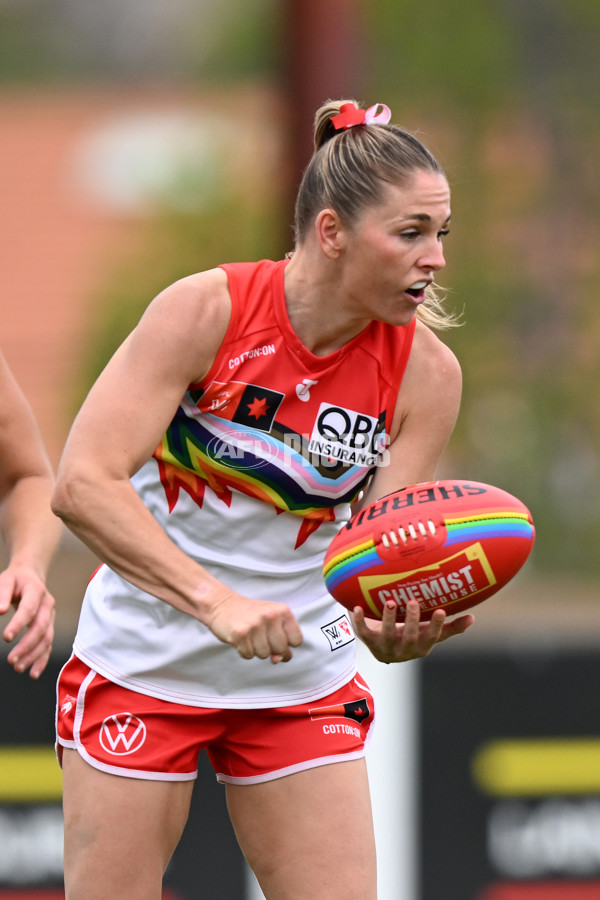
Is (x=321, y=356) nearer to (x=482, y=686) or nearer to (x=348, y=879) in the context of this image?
(x=348, y=879)

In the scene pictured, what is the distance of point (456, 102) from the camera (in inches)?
383

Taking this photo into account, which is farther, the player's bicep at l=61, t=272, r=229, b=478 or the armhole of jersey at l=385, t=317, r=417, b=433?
the armhole of jersey at l=385, t=317, r=417, b=433

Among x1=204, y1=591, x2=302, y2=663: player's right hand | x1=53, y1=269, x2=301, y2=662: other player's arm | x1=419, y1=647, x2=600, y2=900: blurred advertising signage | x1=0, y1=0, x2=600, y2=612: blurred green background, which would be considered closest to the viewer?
x1=204, y1=591, x2=302, y2=663: player's right hand

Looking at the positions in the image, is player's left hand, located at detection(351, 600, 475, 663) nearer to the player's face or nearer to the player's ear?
the player's face

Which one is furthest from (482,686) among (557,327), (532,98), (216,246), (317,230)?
(532,98)

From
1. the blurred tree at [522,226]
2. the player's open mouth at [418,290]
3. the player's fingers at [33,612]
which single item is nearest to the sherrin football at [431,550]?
the player's open mouth at [418,290]

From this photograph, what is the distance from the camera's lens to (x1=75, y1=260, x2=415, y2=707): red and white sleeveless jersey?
3.19 meters

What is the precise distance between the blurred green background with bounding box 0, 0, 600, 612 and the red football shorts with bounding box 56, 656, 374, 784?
449cm

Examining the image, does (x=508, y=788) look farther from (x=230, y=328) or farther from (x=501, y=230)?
(x=501, y=230)

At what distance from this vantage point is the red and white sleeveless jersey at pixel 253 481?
3.19 meters

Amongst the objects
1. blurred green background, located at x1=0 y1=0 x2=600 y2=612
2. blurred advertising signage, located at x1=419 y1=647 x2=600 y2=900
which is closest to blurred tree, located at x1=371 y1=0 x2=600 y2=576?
blurred green background, located at x1=0 y1=0 x2=600 y2=612

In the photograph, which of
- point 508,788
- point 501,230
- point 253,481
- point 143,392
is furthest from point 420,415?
point 501,230

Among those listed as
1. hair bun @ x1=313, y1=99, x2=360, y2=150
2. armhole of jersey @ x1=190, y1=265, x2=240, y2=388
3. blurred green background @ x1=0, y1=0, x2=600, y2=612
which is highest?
hair bun @ x1=313, y1=99, x2=360, y2=150

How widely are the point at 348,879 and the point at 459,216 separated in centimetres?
651
